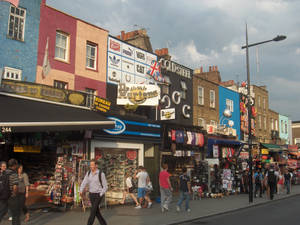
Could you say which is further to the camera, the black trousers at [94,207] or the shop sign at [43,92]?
the shop sign at [43,92]

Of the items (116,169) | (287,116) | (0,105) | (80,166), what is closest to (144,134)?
(116,169)

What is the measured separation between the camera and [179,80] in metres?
22.7

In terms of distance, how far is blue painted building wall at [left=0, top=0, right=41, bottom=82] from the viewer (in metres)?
13.5

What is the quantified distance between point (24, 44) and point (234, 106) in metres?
19.9

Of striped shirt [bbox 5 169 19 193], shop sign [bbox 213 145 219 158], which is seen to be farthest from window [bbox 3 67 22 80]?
shop sign [bbox 213 145 219 158]

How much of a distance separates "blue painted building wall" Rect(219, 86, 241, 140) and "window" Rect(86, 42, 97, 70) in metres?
13.3

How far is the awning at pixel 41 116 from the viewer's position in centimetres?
972

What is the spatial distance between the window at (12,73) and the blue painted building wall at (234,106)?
684 inches

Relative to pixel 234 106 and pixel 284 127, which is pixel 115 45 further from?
pixel 284 127

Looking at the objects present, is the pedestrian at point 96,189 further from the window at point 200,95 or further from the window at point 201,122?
the window at point 200,95

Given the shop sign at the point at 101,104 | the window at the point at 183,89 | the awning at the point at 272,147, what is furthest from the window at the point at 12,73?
the awning at the point at 272,147

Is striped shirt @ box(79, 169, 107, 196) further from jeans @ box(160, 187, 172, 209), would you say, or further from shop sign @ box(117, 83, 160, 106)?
shop sign @ box(117, 83, 160, 106)

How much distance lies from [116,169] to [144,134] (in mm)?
2190

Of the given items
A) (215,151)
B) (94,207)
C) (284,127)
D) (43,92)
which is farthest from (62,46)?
(284,127)
